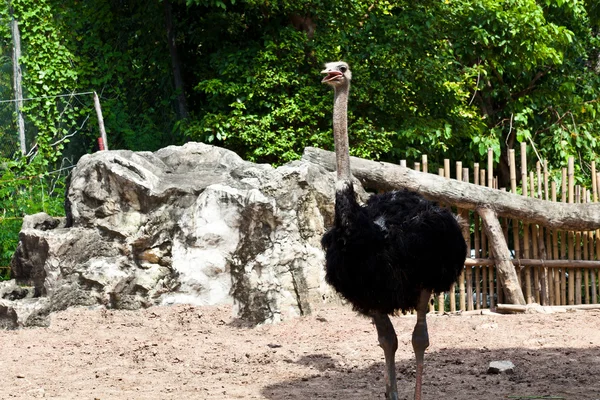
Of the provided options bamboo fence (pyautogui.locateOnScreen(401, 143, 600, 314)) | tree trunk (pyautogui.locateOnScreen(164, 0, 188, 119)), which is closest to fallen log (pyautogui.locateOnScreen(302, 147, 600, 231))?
bamboo fence (pyautogui.locateOnScreen(401, 143, 600, 314))

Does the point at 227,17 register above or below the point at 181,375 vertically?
above

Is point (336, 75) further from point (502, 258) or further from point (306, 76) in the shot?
point (306, 76)

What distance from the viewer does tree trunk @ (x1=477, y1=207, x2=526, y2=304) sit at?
920 cm

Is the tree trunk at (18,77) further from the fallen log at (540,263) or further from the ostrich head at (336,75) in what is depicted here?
the ostrich head at (336,75)

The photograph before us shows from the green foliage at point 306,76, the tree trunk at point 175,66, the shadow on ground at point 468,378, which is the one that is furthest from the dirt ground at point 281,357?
the tree trunk at point 175,66

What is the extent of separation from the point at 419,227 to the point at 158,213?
3.87 metres

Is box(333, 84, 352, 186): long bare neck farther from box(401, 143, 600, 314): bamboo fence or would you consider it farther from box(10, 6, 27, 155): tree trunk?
box(10, 6, 27, 155): tree trunk

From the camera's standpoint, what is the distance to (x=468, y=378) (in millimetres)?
6246

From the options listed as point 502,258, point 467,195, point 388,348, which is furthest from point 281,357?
point 502,258

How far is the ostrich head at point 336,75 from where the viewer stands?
5.88 m

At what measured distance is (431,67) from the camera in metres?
12.6

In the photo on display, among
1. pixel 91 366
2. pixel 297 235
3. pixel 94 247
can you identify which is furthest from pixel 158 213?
pixel 91 366

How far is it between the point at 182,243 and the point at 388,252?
3682 millimetres

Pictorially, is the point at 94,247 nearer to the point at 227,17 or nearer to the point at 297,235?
the point at 297,235
